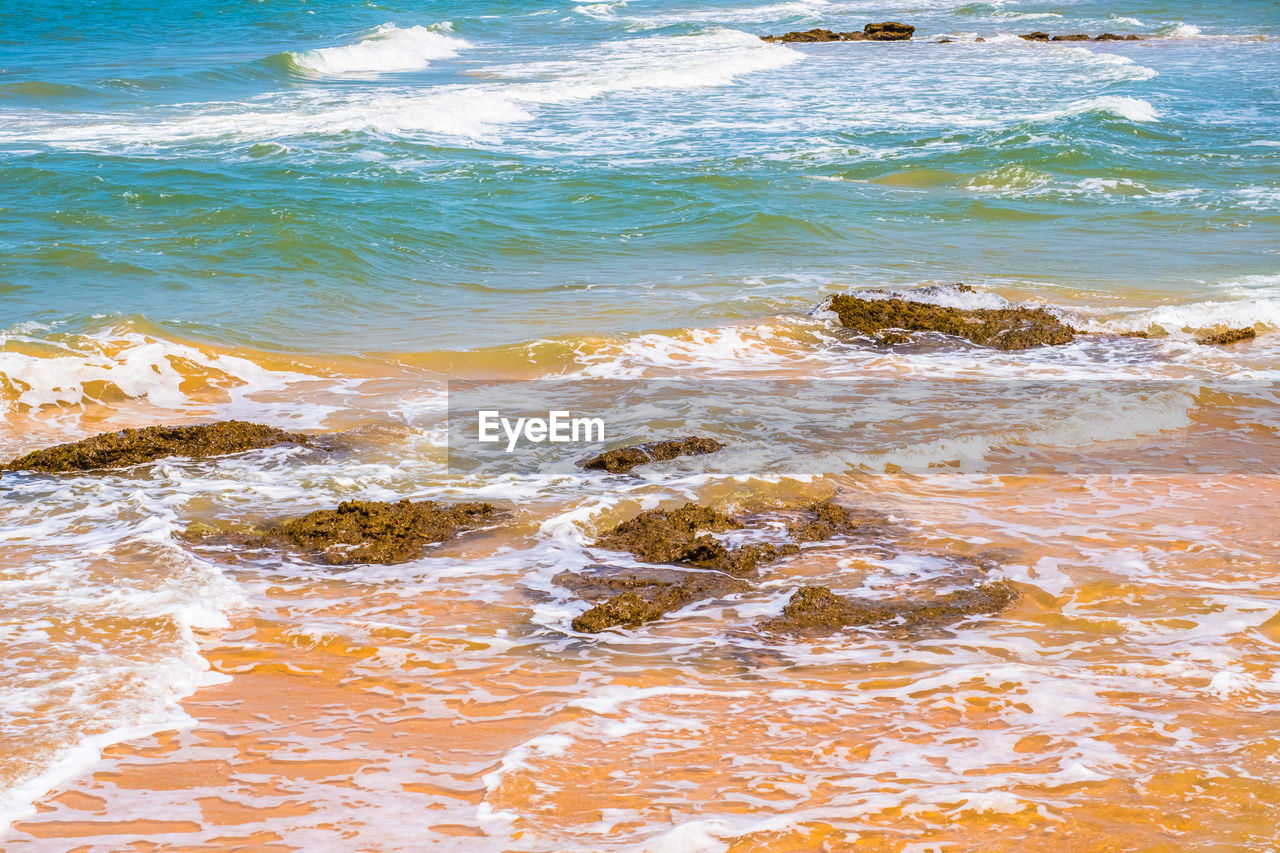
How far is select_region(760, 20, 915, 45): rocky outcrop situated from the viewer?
3872 centimetres

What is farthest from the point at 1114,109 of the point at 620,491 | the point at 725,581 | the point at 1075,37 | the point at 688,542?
the point at 725,581

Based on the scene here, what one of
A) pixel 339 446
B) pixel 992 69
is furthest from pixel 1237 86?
pixel 339 446

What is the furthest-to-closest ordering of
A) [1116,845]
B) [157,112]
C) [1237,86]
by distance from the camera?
1. [1237,86]
2. [157,112]
3. [1116,845]

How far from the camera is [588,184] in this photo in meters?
16.9

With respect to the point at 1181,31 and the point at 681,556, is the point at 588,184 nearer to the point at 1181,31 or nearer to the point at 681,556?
the point at 681,556

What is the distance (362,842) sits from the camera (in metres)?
3.44

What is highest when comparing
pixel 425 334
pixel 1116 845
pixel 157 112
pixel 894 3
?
pixel 894 3

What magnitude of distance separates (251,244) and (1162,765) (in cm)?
1186

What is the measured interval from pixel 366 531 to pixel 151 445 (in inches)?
85.1

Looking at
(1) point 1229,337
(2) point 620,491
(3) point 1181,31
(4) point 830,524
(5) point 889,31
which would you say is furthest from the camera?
(3) point 1181,31

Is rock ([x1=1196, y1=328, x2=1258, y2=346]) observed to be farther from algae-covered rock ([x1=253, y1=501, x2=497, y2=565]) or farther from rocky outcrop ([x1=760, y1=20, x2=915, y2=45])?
rocky outcrop ([x1=760, y1=20, x2=915, y2=45])

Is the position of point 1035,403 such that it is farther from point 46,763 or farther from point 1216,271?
point 46,763

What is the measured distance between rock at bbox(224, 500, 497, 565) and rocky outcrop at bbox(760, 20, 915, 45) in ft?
116

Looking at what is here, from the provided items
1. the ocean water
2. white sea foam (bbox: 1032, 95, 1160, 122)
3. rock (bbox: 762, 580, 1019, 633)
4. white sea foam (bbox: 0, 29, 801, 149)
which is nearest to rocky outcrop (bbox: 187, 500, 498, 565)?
the ocean water
